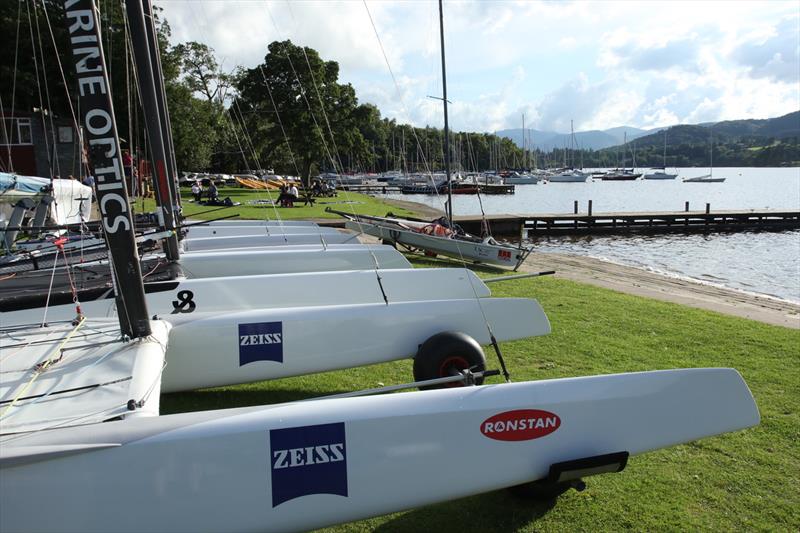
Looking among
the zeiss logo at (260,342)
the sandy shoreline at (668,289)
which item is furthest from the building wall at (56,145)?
the zeiss logo at (260,342)

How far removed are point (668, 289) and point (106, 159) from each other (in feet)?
40.4

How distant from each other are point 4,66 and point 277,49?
1556 centimetres

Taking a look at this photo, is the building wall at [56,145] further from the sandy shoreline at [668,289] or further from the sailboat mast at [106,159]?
the sailboat mast at [106,159]

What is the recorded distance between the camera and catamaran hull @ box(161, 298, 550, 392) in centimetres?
423

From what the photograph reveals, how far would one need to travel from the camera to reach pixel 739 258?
776 inches

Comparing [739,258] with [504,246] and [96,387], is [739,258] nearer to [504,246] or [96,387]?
[504,246]

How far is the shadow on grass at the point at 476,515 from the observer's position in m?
3.00

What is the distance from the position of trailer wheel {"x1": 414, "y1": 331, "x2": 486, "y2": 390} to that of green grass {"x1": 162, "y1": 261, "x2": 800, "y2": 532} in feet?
3.02

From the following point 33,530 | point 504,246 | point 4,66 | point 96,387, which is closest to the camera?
point 33,530

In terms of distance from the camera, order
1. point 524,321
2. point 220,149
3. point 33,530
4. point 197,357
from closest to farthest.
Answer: point 33,530 → point 197,357 → point 524,321 → point 220,149

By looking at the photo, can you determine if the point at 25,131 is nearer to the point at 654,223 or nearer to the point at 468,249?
the point at 468,249

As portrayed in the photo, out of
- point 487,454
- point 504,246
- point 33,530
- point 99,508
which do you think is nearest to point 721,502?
point 487,454

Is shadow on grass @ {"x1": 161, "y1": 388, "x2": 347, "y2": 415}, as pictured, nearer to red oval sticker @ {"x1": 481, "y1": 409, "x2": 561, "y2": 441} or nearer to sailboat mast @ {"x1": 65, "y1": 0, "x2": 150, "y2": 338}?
sailboat mast @ {"x1": 65, "y1": 0, "x2": 150, "y2": 338}

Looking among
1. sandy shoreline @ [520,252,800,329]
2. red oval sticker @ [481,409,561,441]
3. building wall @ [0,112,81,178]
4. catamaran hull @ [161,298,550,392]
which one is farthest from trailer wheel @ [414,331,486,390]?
building wall @ [0,112,81,178]
